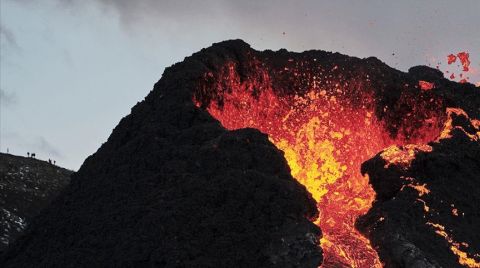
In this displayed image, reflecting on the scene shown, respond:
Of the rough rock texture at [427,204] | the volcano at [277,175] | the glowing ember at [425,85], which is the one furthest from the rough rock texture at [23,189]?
the rough rock texture at [427,204]

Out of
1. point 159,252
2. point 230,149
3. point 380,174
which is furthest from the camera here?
point 380,174

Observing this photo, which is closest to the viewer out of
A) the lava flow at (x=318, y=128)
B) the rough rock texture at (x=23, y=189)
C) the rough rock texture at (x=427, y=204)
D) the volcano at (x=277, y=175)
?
the volcano at (x=277, y=175)

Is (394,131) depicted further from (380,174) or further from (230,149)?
(230,149)

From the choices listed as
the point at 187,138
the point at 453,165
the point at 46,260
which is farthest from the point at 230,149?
the point at 453,165

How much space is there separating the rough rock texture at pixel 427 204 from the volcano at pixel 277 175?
0.04 m

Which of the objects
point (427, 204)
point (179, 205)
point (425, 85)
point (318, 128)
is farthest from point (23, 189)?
point (427, 204)

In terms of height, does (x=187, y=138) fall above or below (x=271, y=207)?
above

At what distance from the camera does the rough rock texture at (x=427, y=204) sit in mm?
14562

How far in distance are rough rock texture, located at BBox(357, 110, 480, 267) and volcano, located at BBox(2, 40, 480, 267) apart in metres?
0.04

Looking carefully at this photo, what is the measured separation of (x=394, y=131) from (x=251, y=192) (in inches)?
352

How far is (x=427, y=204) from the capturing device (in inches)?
624

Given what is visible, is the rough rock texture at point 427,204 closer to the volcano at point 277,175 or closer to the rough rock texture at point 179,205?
the volcano at point 277,175

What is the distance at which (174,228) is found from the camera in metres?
13.6

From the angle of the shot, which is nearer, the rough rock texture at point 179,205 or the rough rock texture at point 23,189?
the rough rock texture at point 179,205
